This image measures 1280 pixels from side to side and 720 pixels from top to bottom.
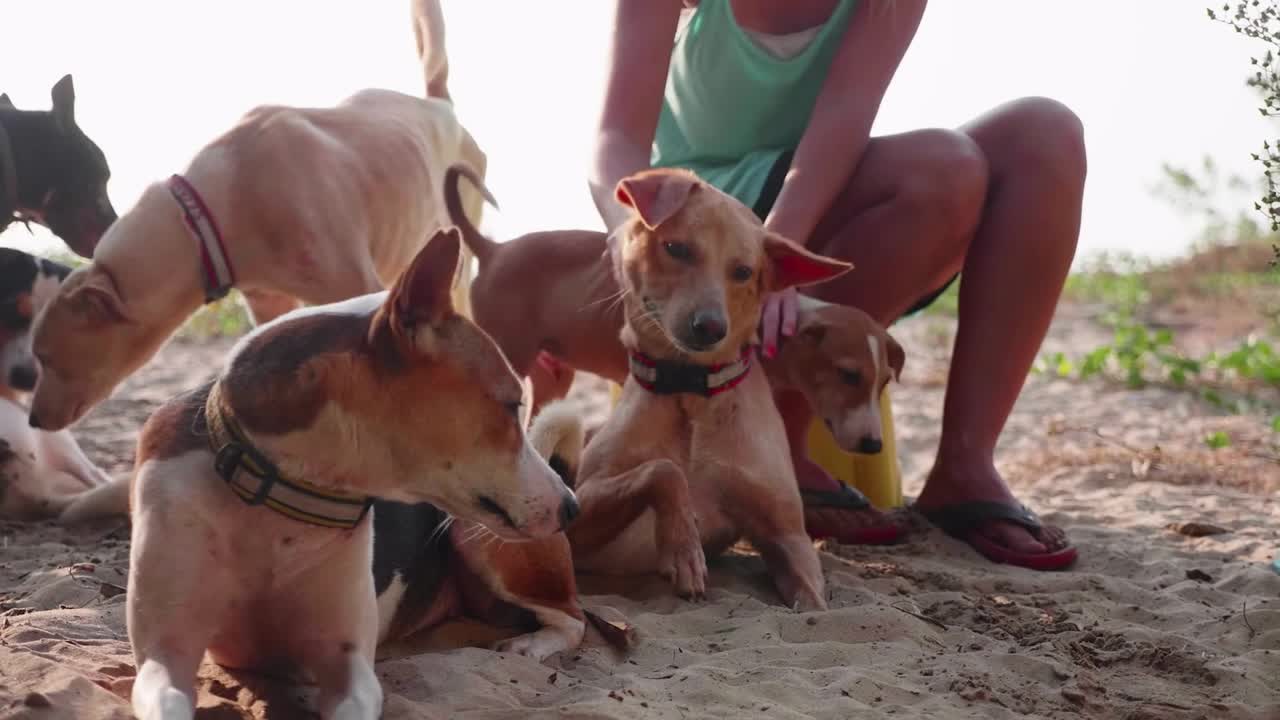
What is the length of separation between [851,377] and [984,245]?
0.65 metres

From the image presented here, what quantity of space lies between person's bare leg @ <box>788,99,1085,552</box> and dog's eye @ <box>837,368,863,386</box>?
0.41 metres

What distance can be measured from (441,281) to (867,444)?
2.13 meters

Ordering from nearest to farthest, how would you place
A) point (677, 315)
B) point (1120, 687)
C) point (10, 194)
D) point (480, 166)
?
point (1120, 687) → point (677, 315) → point (10, 194) → point (480, 166)

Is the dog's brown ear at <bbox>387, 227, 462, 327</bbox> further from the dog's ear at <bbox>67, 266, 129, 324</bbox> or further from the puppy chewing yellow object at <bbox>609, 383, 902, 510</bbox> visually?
the dog's ear at <bbox>67, 266, 129, 324</bbox>

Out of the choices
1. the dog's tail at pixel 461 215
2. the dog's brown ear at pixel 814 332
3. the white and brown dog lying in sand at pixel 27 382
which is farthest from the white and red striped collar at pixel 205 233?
the dog's brown ear at pixel 814 332

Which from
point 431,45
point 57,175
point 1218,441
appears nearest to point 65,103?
point 57,175

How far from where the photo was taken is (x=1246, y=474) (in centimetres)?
515

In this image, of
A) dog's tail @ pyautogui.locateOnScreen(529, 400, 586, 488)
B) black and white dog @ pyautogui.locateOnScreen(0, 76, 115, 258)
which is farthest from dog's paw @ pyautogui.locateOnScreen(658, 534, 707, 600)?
black and white dog @ pyautogui.locateOnScreen(0, 76, 115, 258)

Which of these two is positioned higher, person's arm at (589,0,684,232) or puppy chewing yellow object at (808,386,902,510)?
person's arm at (589,0,684,232)

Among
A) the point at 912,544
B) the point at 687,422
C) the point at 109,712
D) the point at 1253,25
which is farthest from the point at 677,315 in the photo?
the point at 109,712

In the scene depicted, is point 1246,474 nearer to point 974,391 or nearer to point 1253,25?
point 974,391

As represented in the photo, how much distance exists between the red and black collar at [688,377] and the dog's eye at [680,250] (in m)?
0.29

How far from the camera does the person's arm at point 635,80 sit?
4.14 metres

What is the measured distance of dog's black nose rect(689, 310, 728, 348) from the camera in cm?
335
